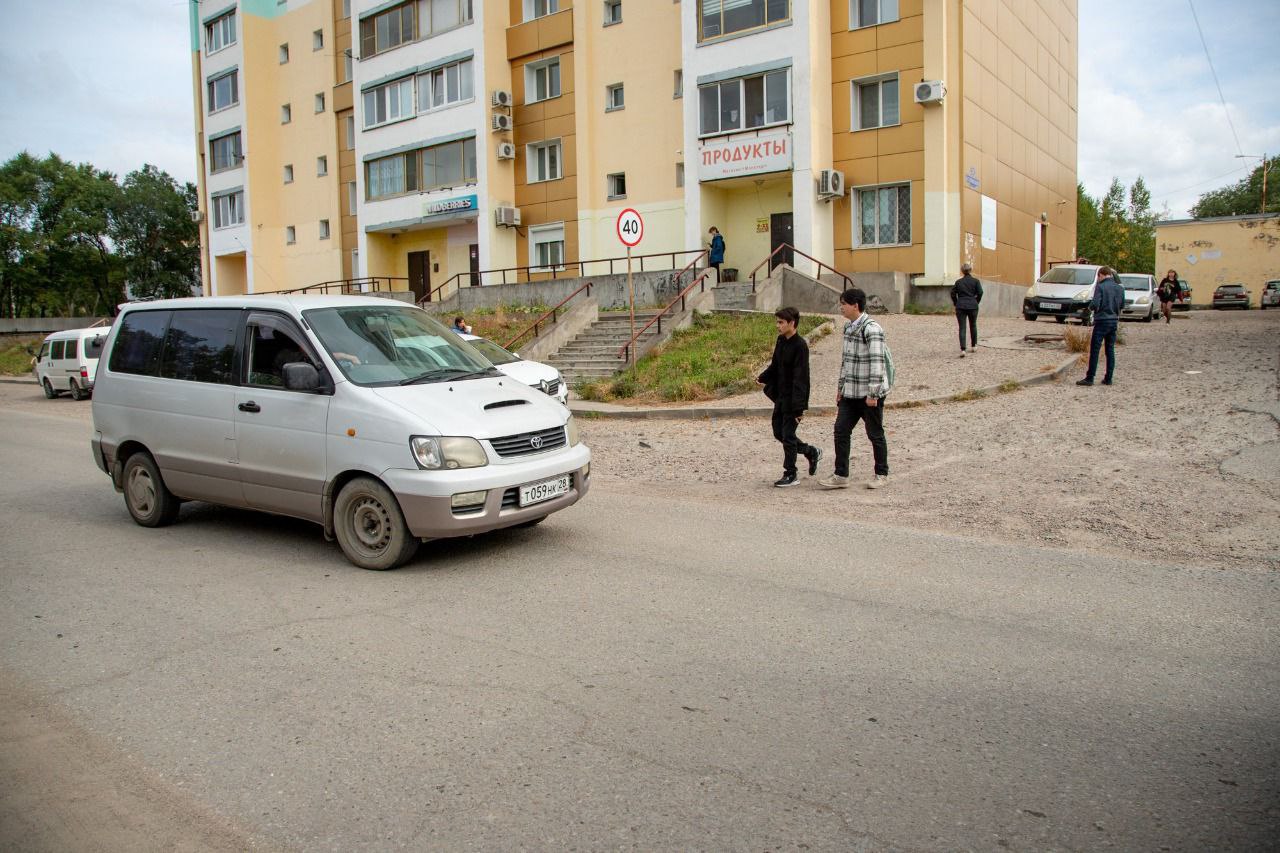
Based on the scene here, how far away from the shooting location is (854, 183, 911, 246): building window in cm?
2638

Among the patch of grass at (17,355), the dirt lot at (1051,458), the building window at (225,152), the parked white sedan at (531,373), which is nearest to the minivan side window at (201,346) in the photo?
the dirt lot at (1051,458)

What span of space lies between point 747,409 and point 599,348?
7.78 metres

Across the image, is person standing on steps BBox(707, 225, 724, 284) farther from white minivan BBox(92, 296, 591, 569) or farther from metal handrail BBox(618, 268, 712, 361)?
white minivan BBox(92, 296, 591, 569)

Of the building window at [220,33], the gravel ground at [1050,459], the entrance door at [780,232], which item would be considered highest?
the building window at [220,33]

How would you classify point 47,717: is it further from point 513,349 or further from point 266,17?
point 266,17

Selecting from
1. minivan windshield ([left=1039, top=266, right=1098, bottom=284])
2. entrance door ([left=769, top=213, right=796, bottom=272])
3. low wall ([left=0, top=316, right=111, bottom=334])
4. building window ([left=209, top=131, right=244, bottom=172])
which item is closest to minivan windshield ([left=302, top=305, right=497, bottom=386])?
entrance door ([left=769, top=213, right=796, bottom=272])

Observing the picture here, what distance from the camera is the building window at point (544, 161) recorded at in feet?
110

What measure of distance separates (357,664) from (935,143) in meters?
24.9

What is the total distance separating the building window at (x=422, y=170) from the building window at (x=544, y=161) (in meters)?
2.27

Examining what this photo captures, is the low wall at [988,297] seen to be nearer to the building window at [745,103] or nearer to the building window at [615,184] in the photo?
the building window at [745,103]

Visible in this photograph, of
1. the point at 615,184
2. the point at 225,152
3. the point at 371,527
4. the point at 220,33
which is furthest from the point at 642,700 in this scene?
the point at 220,33

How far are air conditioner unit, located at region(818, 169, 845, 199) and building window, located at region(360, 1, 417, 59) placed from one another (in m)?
19.6

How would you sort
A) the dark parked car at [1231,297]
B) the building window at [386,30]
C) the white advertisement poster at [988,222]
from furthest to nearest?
1. the dark parked car at [1231,297]
2. the building window at [386,30]
3. the white advertisement poster at [988,222]

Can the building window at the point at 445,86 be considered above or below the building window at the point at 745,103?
above
